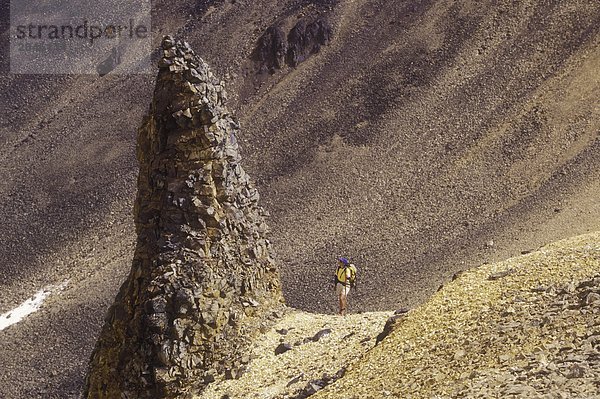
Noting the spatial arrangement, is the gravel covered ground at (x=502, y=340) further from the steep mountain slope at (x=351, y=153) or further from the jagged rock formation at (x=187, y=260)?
the steep mountain slope at (x=351, y=153)

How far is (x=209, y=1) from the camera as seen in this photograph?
75938mm

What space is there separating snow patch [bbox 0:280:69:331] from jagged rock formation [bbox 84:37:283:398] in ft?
109

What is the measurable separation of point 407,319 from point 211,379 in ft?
14.6

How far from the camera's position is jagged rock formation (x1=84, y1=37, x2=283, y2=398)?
19.3 meters

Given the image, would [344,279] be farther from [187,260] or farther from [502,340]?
[502,340]

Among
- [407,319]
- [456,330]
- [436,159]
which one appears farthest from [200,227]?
[436,159]

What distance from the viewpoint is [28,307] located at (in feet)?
178

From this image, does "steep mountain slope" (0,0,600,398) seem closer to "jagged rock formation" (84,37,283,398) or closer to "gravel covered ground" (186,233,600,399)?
"jagged rock formation" (84,37,283,398)

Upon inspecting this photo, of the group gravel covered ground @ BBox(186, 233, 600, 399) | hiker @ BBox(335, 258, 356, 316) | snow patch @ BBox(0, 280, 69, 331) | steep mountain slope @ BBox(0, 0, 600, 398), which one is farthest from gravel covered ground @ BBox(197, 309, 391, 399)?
snow patch @ BBox(0, 280, 69, 331)

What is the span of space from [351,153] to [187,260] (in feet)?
132

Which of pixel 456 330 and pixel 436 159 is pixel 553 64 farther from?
pixel 456 330

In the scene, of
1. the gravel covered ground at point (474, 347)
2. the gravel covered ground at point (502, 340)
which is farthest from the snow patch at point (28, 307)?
the gravel covered ground at point (502, 340)

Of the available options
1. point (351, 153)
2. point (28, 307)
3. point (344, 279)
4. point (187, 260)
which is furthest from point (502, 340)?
point (351, 153)

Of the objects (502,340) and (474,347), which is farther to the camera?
(474,347)
